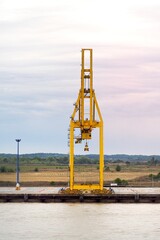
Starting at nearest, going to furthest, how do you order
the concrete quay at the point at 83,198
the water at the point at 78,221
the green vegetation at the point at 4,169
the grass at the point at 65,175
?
the water at the point at 78,221
the concrete quay at the point at 83,198
the grass at the point at 65,175
the green vegetation at the point at 4,169

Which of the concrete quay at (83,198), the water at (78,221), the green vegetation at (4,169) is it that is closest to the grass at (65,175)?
the green vegetation at (4,169)

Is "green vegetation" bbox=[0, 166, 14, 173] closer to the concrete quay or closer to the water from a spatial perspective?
the concrete quay

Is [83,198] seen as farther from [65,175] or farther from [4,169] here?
[4,169]

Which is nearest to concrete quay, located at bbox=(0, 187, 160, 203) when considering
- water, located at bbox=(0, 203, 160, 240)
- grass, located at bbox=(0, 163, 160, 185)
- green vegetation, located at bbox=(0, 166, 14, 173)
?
water, located at bbox=(0, 203, 160, 240)

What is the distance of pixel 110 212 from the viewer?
237ft

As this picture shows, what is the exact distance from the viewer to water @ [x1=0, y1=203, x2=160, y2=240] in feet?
198

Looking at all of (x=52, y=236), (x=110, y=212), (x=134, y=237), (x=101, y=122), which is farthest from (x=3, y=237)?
(x=101, y=122)

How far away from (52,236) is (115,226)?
240 inches

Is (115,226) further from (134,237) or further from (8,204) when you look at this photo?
(8,204)

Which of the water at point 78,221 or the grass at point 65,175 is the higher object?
the grass at point 65,175

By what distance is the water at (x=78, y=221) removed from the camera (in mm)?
60281

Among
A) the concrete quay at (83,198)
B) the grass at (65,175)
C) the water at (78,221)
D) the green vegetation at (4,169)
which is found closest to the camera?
the water at (78,221)

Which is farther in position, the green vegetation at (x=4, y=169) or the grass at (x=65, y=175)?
the green vegetation at (x=4, y=169)

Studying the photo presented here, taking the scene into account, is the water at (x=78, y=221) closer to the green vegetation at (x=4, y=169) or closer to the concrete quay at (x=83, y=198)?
the concrete quay at (x=83, y=198)
